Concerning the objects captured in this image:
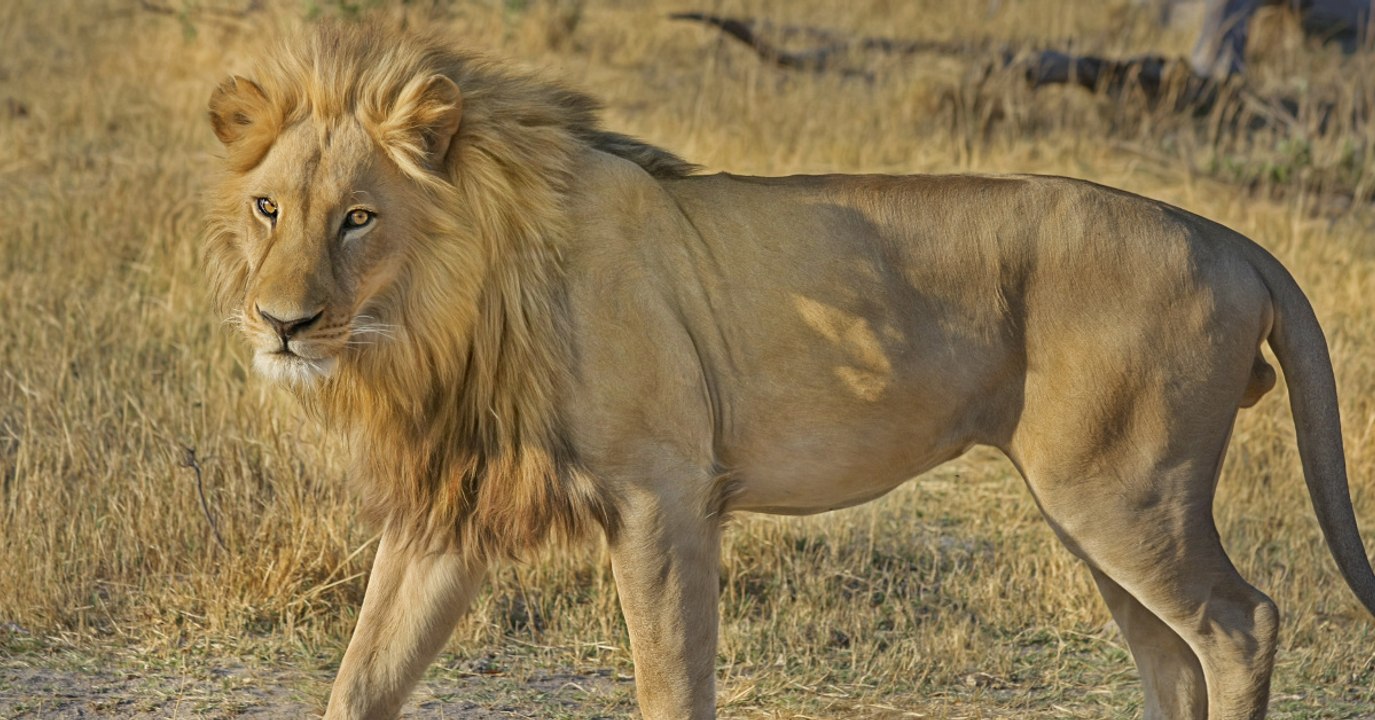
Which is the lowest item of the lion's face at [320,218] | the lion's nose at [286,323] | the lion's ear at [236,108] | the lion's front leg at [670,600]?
the lion's front leg at [670,600]

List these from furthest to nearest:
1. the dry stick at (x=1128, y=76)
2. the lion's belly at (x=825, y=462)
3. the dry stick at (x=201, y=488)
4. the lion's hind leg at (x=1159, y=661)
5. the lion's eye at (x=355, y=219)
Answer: the dry stick at (x=1128, y=76) < the dry stick at (x=201, y=488) < the lion's hind leg at (x=1159, y=661) < the lion's belly at (x=825, y=462) < the lion's eye at (x=355, y=219)

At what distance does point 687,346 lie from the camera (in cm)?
306

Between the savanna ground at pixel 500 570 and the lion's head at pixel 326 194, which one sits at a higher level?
the lion's head at pixel 326 194

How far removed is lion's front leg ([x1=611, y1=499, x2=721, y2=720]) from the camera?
299 centimetres

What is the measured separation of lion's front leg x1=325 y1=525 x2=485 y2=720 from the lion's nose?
2.14 ft

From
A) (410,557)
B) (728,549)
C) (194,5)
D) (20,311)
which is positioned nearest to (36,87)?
(194,5)

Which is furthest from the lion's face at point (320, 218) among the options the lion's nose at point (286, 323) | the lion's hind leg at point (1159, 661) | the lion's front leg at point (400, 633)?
the lion's hind leg at point (1159, 661)

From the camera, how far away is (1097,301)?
10.5 ft

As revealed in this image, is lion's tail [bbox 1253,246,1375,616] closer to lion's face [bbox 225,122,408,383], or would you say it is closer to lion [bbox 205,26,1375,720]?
lion [bbox 205,26,1375,720]

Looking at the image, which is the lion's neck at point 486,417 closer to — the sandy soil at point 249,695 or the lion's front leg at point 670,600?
the lion's front leg at point 670,600

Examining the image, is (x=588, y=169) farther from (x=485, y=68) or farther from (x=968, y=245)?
(x=968, y=245)

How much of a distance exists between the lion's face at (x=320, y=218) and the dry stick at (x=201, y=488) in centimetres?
145

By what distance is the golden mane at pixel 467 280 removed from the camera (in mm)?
2955

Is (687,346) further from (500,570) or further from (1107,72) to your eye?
(1107,72)
